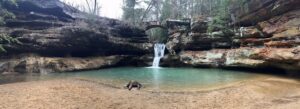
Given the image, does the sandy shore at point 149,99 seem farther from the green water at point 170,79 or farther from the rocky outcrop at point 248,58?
the rocky outcrop at point 248,58

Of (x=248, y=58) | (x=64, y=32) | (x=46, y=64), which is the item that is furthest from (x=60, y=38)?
(x=248, y=58)

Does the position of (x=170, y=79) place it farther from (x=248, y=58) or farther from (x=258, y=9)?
(x=258, y=9)

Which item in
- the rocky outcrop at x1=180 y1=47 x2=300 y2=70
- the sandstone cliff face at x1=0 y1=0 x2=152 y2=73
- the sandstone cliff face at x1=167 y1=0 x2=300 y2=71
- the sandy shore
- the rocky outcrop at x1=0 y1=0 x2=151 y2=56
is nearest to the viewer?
the sandy shore

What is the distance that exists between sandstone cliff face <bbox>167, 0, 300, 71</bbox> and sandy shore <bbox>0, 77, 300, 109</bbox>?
225 inches

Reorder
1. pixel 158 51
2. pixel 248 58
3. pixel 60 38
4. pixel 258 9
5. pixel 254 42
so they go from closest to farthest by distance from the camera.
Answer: pixel 248 58
pixel 254 42
pixel 258 9
pixel 60 38
pixel 158 51

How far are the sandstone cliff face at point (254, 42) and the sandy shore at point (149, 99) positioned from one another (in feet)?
18.8

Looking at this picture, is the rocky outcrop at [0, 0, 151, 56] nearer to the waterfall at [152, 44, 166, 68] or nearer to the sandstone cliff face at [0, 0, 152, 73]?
the sandstone cliff face at [0, 0, 152, 73]

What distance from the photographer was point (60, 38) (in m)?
26.9

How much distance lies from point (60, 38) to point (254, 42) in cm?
1869

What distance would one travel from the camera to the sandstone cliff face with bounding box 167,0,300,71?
61.9ft

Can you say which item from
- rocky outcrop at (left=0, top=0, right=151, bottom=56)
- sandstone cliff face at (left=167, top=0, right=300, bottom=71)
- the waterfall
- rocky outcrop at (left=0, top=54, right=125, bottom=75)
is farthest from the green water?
the waterfall

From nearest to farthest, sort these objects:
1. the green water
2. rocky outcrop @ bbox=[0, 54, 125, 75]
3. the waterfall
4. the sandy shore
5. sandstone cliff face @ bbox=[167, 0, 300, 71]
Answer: the sandy shore → the green water → sandstone cliff face @ bbox=[167, 0, 300, 71] → rocky outcrop @ bbox=[0, 54, 125, 75] → the waterfall

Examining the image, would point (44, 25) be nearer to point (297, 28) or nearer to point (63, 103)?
point (63, 103)

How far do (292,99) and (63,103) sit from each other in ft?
31.1
